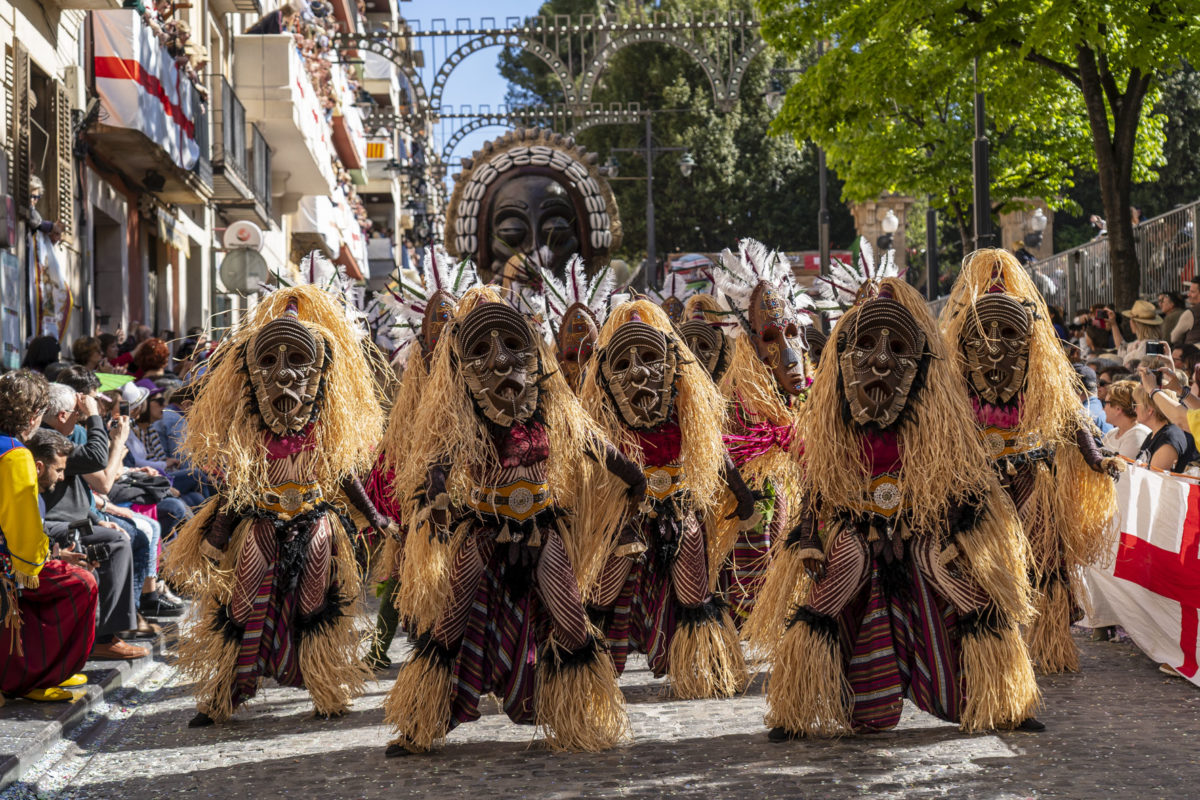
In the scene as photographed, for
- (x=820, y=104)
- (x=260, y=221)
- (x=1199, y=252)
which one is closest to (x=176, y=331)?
(x=260, y=221)

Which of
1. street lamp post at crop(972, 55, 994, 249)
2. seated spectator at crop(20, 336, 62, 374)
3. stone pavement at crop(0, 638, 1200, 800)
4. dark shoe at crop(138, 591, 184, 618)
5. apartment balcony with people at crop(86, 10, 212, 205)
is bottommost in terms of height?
stone pavement at crop(0, 638, 1200, 800)

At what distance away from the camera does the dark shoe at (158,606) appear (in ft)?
31.5

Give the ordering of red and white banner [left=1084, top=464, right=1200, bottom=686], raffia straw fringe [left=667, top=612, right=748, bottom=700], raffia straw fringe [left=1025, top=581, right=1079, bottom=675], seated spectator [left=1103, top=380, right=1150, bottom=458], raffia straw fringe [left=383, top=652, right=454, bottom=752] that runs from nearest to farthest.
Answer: raffia straw fringe [left=383, top=652, right=454, bottom=752] → raffia straw fringe [left=667, top=612, right=748, bottom=700] → red and white banner [left=1084, top=464, right=1200, bottom=686] → raffia straw fringe [left=1025, top=581, right=1079, bottom=675] → seated spectator [left=1103, top=380, right=1150, bottom=458]

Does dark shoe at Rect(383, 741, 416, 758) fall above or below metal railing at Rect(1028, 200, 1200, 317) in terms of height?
below

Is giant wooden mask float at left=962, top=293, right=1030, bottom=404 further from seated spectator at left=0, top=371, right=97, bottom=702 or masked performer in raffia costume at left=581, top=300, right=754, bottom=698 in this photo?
seated spectator at left=0, top=371, right=97, bottom=702

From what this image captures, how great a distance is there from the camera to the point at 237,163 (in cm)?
2264

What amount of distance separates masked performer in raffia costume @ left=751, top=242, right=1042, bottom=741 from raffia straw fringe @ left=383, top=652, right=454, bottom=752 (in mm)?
1285

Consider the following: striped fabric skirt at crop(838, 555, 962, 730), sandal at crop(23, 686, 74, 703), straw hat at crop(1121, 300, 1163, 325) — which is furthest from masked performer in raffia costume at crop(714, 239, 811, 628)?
straw hat at crop(1121, 300, 1163, 325)

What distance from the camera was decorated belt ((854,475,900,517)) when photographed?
6.09 m

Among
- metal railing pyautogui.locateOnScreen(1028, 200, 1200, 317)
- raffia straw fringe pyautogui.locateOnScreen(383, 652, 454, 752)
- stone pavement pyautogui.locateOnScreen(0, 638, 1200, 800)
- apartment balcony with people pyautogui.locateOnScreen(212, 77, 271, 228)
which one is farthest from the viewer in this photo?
apartment balcony with people pyautogui.locateOnScreen(212, 77, 271, 228)

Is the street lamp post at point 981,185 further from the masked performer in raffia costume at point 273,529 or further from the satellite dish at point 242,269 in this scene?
the masked performer in raffia costume at point 273,529

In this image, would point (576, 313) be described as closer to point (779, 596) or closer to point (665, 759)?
point (779, 596)

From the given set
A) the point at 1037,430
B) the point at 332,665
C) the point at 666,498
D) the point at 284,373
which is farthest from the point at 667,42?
the point at 332,665

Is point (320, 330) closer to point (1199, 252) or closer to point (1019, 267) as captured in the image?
point (1019, 267)
